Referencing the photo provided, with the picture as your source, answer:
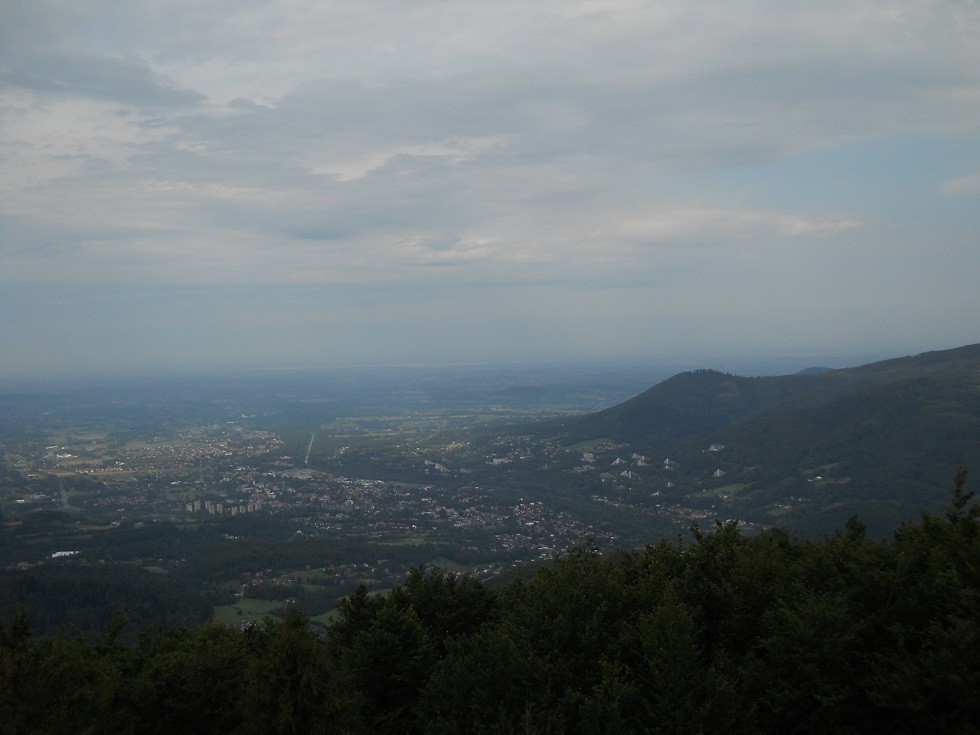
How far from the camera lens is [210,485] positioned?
7325cm

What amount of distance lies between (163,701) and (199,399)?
513 ft

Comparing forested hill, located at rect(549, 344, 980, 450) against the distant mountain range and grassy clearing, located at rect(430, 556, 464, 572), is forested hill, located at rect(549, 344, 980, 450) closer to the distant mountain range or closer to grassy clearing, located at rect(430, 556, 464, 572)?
the distant mountain range

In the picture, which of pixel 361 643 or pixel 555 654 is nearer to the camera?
pixel 555 654

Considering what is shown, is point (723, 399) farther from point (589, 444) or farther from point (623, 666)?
point (623, 666)

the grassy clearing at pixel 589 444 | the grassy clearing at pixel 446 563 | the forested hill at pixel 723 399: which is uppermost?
the forested hill at pixel 723 399

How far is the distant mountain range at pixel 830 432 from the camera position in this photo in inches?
2191

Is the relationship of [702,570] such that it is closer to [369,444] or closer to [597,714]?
[597,714]

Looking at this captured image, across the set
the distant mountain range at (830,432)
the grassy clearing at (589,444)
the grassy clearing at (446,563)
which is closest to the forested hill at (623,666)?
the grassy clearing at (446,563)

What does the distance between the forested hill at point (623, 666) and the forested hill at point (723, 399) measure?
7327 cm

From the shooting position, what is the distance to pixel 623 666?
12070mm

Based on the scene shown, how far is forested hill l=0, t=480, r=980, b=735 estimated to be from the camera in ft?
33.4

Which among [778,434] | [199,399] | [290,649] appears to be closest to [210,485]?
[778,434]

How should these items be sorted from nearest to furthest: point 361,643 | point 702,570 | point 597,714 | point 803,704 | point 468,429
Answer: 1. point 597,714
2. point 803,704
3. point 361,643
4. point 702,570
5. point 468,429

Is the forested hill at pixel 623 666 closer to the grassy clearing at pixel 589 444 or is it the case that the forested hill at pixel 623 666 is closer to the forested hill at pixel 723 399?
the grassy clearing at pixel 589 444
